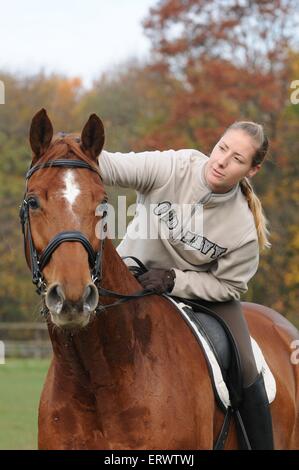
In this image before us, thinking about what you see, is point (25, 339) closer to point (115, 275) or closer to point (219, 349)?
point (219, 349)

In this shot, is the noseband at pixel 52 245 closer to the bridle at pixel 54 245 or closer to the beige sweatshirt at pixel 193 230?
the bridle at pixel 54 245

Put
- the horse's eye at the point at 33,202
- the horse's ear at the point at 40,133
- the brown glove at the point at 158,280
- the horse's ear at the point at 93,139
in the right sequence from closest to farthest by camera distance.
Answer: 1. the horse's eye at the point at 33,202
2. the horse's ear at the point at 40,133
3. the horse's ear at the point at 93,139
4. the brown glove at the point at 158,280

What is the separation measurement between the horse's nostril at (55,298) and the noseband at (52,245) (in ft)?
0.78

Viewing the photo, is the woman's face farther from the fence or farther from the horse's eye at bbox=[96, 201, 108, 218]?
the fence

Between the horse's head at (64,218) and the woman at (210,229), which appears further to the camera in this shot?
the woman at (210,229)

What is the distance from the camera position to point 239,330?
5797 mm

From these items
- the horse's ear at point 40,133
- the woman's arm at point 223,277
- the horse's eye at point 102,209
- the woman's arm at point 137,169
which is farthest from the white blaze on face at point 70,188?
the woman's arm at point 223,277

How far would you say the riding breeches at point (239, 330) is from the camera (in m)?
5.73

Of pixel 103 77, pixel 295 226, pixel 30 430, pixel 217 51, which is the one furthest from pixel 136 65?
pixel 30 430

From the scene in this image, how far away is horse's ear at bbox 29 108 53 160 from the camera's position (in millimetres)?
4750

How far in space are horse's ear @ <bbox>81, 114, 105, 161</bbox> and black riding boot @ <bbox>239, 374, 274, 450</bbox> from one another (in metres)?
1.84

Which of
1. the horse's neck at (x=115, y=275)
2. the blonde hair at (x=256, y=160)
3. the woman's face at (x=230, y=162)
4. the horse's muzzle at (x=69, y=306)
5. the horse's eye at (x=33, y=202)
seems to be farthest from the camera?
the blonde hair at (x=256, y=160)

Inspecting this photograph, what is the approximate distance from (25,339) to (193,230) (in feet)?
109
